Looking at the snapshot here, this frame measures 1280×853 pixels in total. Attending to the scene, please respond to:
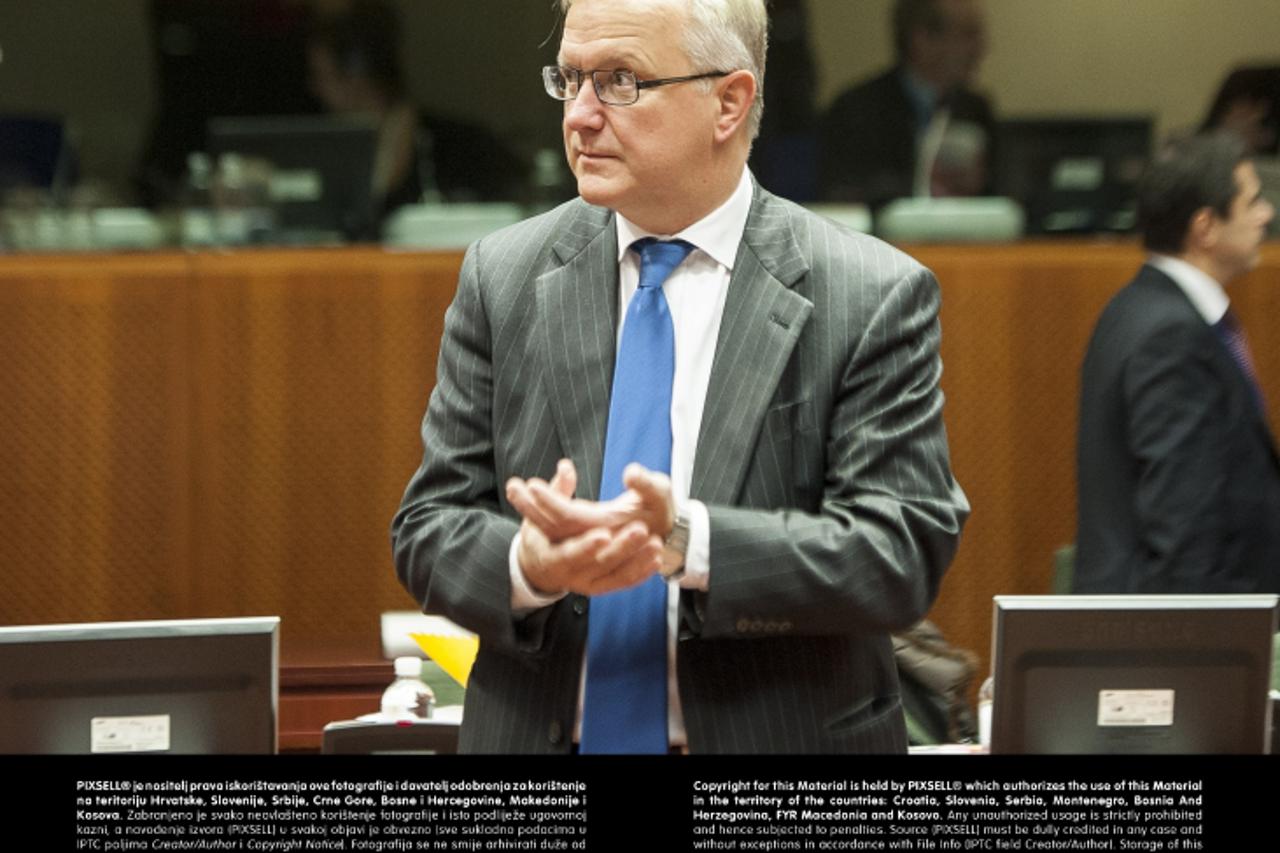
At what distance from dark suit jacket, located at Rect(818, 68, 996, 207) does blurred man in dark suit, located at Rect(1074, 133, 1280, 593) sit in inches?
87.4

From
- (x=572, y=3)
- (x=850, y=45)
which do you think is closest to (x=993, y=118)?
(x=850, y=45)

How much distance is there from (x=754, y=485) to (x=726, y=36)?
0.48 meters

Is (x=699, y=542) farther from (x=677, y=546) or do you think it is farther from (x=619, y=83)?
(x=619, y=83)

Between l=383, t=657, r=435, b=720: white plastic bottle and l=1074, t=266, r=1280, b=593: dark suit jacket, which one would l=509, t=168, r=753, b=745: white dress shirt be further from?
l=1074, t=266, r=1280, b=593: dark suit jacket

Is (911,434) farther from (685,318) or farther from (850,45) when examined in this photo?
(850,45)

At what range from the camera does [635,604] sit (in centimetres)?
189

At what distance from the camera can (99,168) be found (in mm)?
5953

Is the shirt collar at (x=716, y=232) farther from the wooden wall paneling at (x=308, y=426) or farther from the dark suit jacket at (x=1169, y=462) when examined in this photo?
the wooden wall paneling at (x=308, y=426)

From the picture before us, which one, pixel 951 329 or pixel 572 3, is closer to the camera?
pixel 572 3

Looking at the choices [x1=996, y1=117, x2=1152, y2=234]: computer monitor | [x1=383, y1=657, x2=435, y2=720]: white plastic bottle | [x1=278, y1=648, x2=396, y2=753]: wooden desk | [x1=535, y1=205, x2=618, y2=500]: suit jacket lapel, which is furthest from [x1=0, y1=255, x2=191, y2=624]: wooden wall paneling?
[x1=535, y1=205, x2=618, y2=500]: suit jacket lapel

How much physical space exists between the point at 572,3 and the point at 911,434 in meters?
0.59

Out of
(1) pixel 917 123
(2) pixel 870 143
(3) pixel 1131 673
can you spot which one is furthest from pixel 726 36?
(2) pixel 870 143
